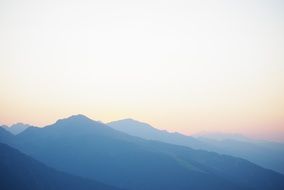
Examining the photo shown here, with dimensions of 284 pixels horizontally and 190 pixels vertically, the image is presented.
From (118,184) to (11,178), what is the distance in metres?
79.6

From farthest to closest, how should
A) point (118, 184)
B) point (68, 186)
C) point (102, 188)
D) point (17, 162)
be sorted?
point (118, 184) → point (102, 188) → point (68, 186) → point (17, 162)

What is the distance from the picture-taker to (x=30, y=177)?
147 m

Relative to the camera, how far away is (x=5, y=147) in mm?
153625

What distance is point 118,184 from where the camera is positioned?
649 ft

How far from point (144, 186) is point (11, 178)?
92.9 metres

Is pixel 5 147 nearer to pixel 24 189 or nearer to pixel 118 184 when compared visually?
pixel 24 189

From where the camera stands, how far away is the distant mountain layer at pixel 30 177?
137750 mm

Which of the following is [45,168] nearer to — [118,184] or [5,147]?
[5,147]

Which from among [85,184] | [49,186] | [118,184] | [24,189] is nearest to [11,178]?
[24,189]

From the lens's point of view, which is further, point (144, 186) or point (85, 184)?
point (144, 186)

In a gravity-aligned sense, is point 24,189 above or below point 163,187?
below

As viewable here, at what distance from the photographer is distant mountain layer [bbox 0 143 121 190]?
137750mm

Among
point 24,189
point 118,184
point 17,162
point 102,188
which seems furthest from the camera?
point 118,184

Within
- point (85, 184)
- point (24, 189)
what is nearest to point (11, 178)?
point (24, 189)
